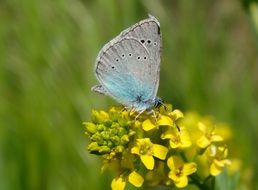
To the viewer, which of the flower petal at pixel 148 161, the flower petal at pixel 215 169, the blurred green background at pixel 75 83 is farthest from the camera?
the blurred green background at pixel 75 83

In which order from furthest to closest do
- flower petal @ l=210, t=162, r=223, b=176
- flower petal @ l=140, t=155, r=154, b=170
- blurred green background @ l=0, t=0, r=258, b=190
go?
blurred green background @ l=0, t=0, r=258, b=190 < flower petal @ l=210, t=162, r=223, b=176 < flower petal @ l=140, t=155, r=154, b=170

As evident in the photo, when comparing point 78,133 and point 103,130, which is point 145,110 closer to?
point 103,130

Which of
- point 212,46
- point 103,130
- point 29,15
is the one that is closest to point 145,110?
point 103,130

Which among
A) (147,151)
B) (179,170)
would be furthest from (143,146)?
(179,170)

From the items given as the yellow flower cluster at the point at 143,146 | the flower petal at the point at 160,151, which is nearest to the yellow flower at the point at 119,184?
the yellow flower cluster at the point at 143,146

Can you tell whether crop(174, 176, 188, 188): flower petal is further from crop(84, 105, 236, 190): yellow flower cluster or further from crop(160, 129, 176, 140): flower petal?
crop(160, 129, 176, 140): flower petal

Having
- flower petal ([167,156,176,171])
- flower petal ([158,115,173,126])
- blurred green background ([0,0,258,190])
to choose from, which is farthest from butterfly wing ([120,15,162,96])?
blurred green background ([0,0,258,190])

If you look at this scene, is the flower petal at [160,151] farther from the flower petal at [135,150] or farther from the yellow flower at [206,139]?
the yellow flower at [206,139]
